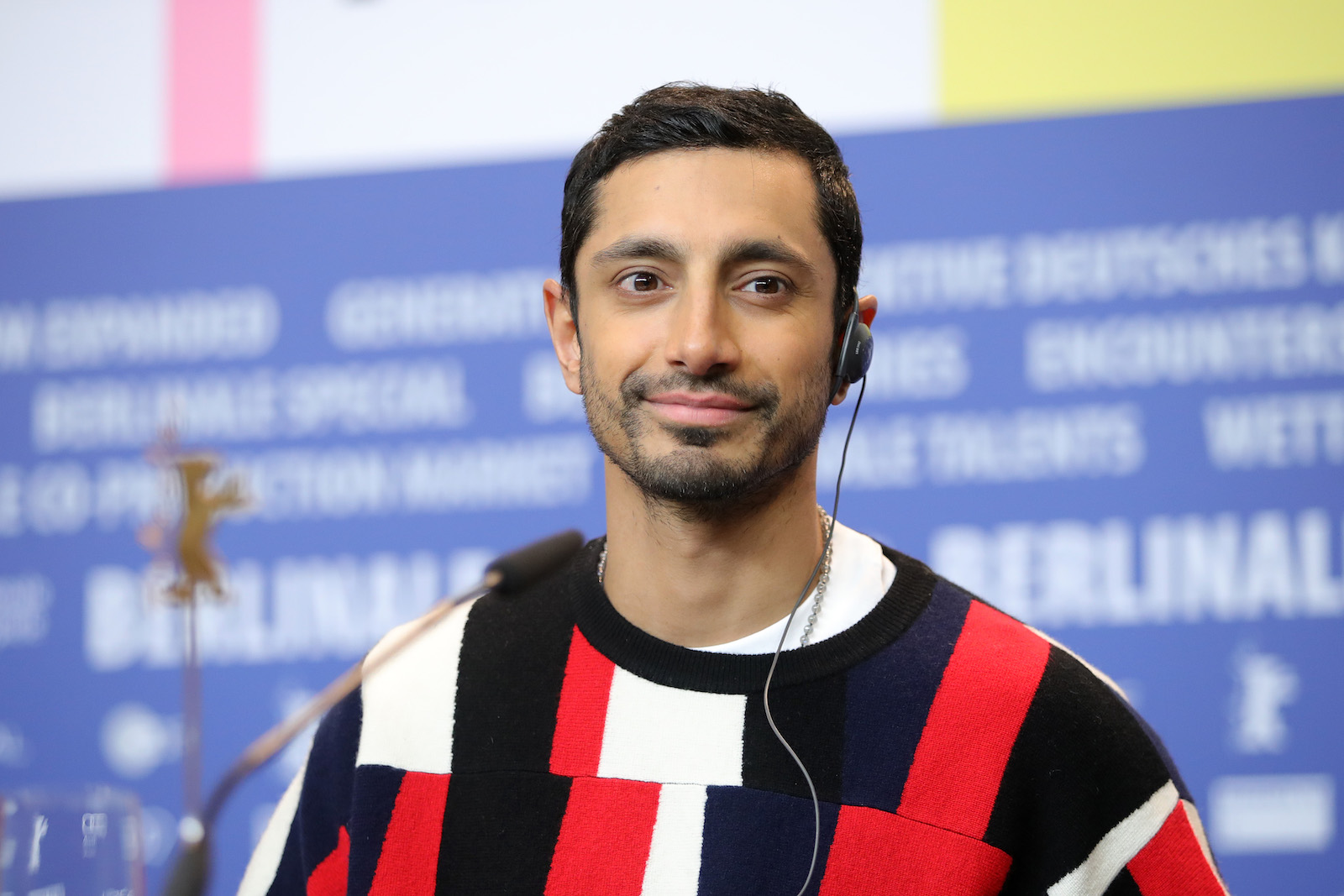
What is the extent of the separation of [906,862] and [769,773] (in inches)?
6.2

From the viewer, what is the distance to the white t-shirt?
1.28 meters

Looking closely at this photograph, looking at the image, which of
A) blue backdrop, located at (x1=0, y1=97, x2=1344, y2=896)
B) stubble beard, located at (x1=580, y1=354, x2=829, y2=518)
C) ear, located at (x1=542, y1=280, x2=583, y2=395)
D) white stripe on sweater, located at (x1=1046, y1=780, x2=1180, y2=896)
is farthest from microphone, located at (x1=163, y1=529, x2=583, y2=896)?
blue backdrop, located at (x1=0, y1=97, x2=1344, y2=896)

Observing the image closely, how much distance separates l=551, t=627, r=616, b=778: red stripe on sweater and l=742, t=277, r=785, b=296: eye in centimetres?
43

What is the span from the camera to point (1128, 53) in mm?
2412

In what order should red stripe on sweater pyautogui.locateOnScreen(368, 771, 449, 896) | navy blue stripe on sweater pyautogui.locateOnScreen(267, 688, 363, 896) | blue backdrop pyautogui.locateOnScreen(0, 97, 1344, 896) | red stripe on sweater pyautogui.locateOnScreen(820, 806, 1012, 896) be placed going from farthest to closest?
blue backdrop pyautogui.locateOnScreen(0, 97, 1344, 896) < navy blue stripe on sweater pyautogui.locateOnScreen(267, 688, 363, 896) < red stripe on sweater pyautogui.locateOnScreen(368, 771, 449, 896) < red stripe on sweater pyautogui.locateOnScreen(820, 806, 1012, 896)

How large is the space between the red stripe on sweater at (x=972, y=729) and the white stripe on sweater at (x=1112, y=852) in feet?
0.33

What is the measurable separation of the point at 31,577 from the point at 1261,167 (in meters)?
2.81

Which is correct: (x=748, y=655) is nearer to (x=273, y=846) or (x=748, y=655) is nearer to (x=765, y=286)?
(x=765, y=286)

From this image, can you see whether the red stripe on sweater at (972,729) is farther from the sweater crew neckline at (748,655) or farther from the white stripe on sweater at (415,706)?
the white stripe on sweater at (415,706)

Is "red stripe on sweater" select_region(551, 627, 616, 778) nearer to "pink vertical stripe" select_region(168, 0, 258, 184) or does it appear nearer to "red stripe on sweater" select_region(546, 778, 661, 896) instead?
"red stripe on sweater" select_region(546, 778, 661, 896)

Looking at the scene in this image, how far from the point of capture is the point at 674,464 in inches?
47.9

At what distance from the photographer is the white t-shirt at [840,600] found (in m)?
1.28

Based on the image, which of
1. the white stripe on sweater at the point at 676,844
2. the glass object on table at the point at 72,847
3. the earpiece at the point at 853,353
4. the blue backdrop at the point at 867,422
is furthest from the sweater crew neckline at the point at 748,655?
the blue backdrop at the point at 867,422

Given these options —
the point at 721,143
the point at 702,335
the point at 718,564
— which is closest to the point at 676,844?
the point at 718,564
